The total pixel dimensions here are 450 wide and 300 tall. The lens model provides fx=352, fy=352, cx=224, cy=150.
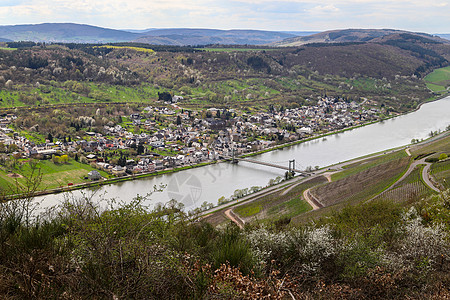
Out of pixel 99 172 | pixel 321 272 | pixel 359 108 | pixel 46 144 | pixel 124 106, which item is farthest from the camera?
pixel 359 108

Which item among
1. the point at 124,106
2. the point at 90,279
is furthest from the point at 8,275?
the point at 124,106

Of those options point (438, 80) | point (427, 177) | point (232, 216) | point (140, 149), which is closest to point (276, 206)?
point (232, 216)

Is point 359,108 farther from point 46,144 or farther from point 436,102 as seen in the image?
point 46,144

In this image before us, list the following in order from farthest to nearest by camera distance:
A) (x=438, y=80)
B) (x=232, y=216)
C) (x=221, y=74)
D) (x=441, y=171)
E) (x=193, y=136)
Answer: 1. (x=438, y=80)
2. (x=221, y=74)
3. (x=193, y=136)
4. (x=232, y=216)
5. (x=441, y=171)

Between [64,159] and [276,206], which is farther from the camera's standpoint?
[64,159]

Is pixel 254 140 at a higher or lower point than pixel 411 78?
lower

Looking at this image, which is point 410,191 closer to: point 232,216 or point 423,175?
point 423,175

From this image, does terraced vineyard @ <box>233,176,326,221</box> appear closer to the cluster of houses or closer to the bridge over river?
the bridge over river
